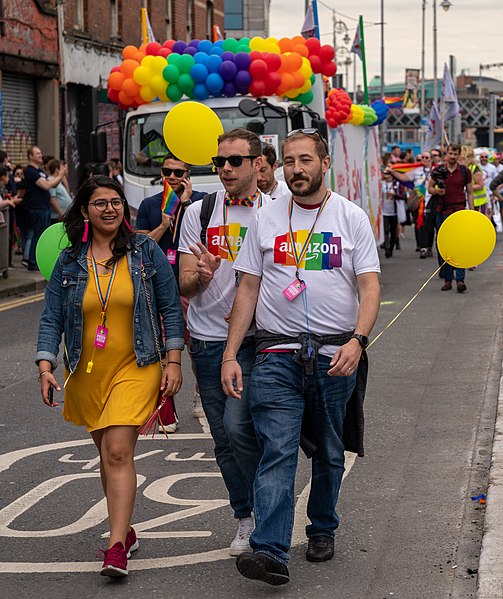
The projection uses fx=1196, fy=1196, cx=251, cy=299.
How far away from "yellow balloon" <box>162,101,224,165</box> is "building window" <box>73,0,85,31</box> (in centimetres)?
2454

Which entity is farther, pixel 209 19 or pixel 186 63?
pixel 209 19

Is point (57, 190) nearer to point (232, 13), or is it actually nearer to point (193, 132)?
point (193, 132)

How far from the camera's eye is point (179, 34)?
37.0m

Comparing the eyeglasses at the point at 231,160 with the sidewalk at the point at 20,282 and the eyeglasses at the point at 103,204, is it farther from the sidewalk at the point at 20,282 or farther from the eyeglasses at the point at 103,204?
the sidewalk at the point at 20,282

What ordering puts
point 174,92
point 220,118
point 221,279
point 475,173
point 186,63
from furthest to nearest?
1. point 475,173
2. point 174,92
3. point 220,118
4. point 186,63
5. point 221,279

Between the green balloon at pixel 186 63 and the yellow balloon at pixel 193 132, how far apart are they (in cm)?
728

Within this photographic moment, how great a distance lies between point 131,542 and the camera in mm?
5242

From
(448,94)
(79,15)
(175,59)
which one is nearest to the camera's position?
(175,59)

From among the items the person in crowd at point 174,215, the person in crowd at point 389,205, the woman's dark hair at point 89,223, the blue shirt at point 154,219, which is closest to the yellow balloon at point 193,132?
the person in crowd at point 174,215

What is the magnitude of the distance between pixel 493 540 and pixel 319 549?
750 millimetres

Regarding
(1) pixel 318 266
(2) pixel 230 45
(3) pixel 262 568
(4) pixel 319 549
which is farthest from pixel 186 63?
(3) pixel 262 568

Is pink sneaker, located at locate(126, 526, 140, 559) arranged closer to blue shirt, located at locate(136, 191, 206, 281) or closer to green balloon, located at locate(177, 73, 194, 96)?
blue shirt, located at locate(136, 191, 206, 281)

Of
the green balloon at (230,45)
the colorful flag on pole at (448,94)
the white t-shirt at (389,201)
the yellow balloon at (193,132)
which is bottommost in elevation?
the white t-shirt at (389,201)

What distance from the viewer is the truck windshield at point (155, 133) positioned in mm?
13898
